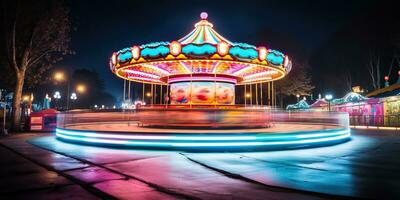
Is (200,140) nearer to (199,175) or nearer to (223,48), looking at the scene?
(199,175)

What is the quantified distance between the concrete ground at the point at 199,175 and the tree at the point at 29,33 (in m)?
12.2

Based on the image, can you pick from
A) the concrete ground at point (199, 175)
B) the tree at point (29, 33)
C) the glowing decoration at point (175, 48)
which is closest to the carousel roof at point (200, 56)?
the glowing decoration at point (175, 48)

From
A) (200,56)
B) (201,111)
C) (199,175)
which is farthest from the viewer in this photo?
(201,111)

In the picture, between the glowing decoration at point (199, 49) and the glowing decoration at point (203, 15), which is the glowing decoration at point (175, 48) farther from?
the glowing decoration at point (203, 15)

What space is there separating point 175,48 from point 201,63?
3.19m

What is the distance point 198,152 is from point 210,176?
3.86m

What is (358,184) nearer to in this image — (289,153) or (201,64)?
(289,153)

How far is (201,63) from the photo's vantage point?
16.3 m

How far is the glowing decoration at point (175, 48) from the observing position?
1328 centimetres

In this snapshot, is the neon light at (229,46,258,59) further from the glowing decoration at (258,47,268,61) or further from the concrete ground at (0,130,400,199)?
the concrete ground at (0,130,400,199)

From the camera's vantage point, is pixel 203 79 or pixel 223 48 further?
pixel 203 79

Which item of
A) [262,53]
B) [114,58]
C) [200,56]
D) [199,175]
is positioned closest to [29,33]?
[114,58]

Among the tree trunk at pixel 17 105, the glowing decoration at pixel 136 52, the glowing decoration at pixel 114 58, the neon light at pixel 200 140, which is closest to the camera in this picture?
the neon light at pixel 200 140

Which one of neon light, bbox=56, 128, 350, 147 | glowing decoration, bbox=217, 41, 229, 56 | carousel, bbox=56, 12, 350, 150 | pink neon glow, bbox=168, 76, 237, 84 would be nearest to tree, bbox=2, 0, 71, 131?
carousel, bbox=56, 12, 350, 150
